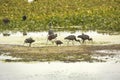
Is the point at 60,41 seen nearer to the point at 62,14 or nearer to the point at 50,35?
the point at 50,35

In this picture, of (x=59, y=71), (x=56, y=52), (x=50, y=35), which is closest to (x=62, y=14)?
(x=50, y=35)

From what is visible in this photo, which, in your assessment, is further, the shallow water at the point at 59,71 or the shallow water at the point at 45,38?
the shallow water at the point at 45,38

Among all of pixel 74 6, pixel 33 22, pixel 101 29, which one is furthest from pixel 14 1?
pixel 101 29

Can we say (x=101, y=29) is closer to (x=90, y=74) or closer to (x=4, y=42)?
(x=90, y=74)

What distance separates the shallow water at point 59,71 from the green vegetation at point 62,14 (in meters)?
0.43

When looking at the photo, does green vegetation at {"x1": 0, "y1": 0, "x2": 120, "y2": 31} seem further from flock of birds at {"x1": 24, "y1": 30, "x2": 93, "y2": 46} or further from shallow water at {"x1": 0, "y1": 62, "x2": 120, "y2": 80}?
shallow water at {"x1": 0, "y1": 62, "x2": 120, "y2": 80}

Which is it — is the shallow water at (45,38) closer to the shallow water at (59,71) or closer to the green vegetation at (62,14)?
the green vegetation at (62,14)

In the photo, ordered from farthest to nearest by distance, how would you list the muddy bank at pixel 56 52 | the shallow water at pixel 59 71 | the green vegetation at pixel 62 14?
the green vegetation at pixel 62 14, the muddy bank at pixel 56 52, the shallow water at pixel 59 71

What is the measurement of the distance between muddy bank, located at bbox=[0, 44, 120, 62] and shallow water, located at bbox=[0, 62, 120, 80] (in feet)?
0.18

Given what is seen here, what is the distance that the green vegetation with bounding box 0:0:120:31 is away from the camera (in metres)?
5.07

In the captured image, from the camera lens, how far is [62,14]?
5199 millimetres

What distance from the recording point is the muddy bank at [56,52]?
15.9 ft

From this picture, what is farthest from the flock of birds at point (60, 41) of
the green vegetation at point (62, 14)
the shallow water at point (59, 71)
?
the shallow water at point (59, 71)

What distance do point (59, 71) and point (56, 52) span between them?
0.21 metres
